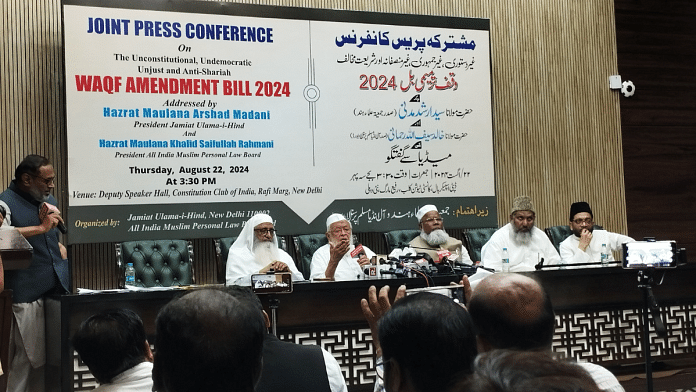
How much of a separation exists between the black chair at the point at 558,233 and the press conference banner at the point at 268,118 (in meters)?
0.48

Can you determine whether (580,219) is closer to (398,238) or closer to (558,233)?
(558,233)

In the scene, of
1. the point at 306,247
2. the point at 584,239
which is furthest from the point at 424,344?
the point at 584,239

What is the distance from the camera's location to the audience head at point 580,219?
6109mm

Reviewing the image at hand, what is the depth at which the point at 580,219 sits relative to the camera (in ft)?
20.1

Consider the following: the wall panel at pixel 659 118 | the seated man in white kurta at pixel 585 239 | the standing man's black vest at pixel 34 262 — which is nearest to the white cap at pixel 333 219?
the seated man in white kurta at pixel 585 239

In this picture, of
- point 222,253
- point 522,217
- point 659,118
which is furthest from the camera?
point 659,118

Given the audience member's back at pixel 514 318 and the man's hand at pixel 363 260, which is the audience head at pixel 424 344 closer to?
the audience member's back at pixel 514 318

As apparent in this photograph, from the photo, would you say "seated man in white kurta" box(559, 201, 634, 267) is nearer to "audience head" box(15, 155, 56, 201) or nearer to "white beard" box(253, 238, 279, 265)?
"white beard" box(253, 238, 279, 265)

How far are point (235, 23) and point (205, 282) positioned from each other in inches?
83.0

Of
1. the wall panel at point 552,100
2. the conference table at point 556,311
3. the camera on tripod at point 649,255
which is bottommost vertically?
the conference table at point 556,311

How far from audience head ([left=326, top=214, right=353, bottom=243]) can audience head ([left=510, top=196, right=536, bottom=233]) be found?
1.30 metres

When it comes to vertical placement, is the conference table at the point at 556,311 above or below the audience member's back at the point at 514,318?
below

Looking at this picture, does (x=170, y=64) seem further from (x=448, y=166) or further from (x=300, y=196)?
(x=448, y=166)

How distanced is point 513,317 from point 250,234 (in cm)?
389
